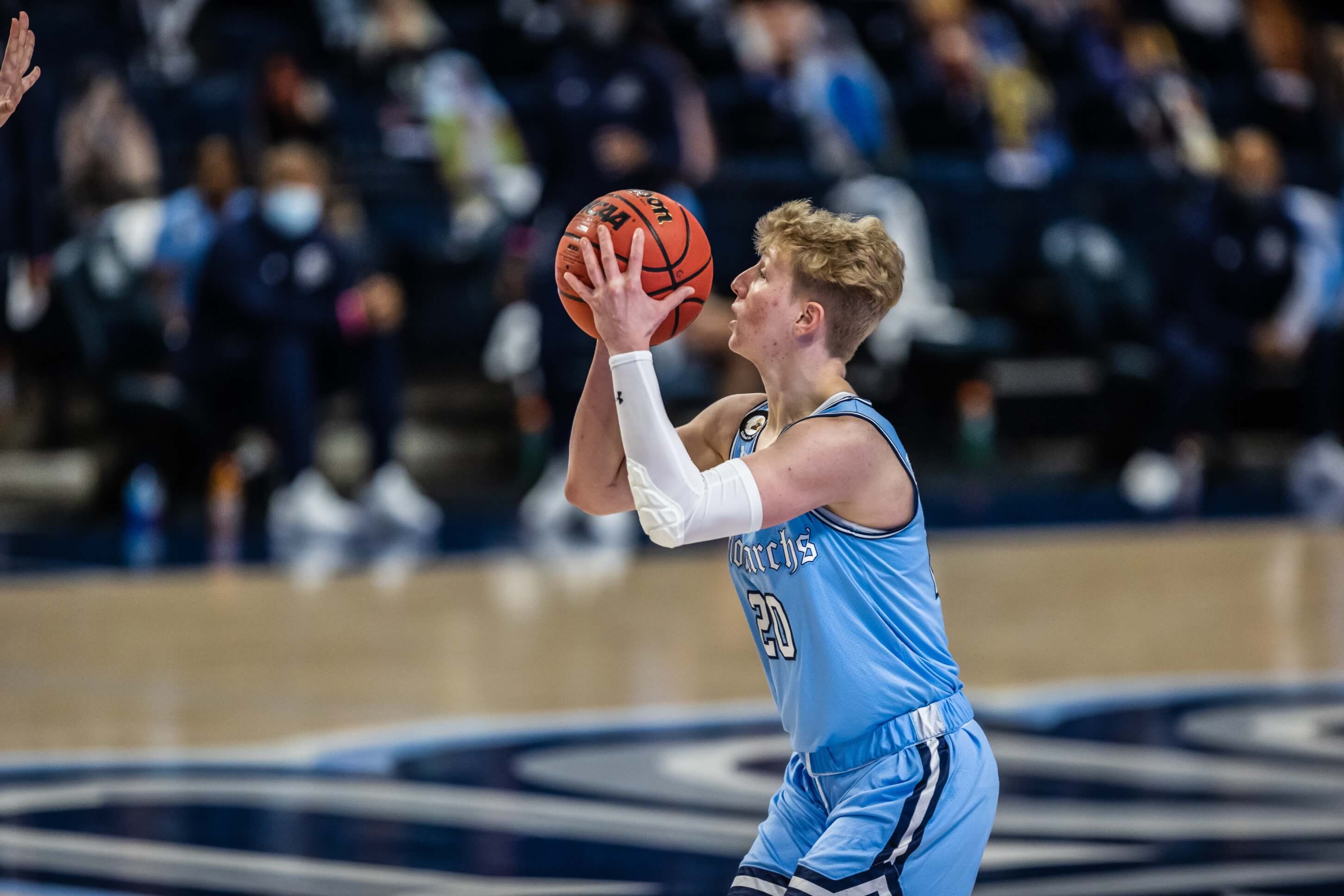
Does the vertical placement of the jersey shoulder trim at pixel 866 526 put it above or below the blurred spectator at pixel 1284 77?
below

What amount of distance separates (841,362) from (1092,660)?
4.45 metres

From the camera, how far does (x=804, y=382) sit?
288 cm

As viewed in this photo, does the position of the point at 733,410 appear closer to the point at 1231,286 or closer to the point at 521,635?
the point at 521,635

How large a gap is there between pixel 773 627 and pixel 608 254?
0.63 metres

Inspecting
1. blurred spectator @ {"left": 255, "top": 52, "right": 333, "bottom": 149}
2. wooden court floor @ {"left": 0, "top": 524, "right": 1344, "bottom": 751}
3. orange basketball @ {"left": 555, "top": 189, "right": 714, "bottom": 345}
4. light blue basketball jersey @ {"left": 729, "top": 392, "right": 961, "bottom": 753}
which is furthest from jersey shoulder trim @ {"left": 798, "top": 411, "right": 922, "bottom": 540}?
blurred spectator @ {"left": 255, "top": 52, "right": 333, "bottom": 149}

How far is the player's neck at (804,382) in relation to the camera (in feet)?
9.40

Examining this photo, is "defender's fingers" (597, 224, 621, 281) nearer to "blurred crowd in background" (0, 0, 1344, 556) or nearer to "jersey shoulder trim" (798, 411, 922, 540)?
"jersey shoulder trim" (798, 411, 922, 540)

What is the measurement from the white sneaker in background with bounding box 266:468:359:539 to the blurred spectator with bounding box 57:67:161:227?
191 centimetres

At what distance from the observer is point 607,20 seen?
36.7ft

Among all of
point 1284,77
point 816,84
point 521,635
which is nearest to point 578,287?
point 521,635

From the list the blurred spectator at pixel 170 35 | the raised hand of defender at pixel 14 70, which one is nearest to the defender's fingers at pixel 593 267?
the raised hand of defender at pixel 14 70

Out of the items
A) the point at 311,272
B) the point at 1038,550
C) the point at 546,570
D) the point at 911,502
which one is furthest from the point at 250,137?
the point at 911,502

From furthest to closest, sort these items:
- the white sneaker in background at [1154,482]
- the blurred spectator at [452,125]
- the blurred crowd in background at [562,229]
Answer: the white sneaker in background at [1154,482] → the blurred spectator at [452,125] → the blurred crowd in background at [562,229]

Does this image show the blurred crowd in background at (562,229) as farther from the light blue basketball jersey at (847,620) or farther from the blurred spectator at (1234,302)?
the light blue basketball jersey at (847,620)
